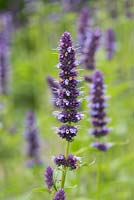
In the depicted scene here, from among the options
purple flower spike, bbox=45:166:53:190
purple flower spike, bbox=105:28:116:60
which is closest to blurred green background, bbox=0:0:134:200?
purple flower spike, bbox=105:28:116:60

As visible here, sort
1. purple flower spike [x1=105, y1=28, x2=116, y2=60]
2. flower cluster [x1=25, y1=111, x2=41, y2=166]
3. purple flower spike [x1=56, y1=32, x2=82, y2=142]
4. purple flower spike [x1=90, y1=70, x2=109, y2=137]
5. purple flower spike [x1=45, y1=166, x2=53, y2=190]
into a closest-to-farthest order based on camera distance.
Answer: purple flower spike [x1=56, y1=32, x2=82, y2=142] → purple flower spike [x1=45, y1=166, x2=53, y2=190] → purple flower spike [x1=90, y1=70, x2=109, y2=137] → flower cluster [x1=25, y1=111, x2=41, y2=166] → purple flower spike [x1=105, y1=28, x2=116, y2=60]

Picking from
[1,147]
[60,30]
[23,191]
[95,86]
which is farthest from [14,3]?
[95,86]

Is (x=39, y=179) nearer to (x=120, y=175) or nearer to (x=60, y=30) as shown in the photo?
(x=120, y=175)

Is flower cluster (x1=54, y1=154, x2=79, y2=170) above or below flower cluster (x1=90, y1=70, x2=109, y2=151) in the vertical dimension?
below

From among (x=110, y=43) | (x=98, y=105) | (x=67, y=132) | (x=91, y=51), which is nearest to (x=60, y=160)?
(x=67, y=132)

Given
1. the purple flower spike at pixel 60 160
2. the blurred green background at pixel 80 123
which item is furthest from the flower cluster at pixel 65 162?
the blurred green background at pixel 80 123

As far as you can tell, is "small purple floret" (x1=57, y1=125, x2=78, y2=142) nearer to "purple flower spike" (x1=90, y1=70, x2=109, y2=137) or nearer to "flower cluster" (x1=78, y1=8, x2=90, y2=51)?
"purple flower spike" (x1=90, y1=70, x2=109, y2=137)

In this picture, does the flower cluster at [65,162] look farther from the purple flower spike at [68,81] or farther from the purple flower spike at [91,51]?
the purple flower spike at [91,51]
